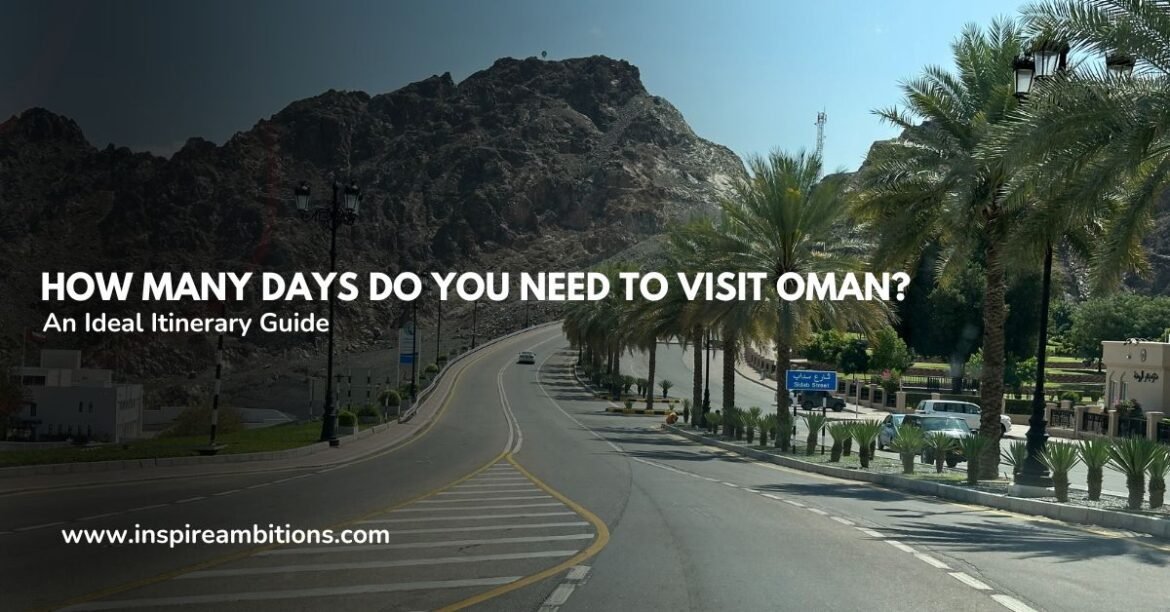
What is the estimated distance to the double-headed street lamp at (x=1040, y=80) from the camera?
16.2 meters

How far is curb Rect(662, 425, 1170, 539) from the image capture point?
14.9 m

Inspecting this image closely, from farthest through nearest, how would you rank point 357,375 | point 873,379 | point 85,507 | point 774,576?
point 873,379
point 357,375
point 85,507
point 774,576

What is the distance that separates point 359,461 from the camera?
81.4 feet

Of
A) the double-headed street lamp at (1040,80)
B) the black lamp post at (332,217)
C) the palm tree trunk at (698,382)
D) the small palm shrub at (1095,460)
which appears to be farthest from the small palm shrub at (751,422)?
the small palm shrub at (1095,460)

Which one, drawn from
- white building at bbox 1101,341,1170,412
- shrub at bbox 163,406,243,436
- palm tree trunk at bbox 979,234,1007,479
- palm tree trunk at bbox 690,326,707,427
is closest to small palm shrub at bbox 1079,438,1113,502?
palm tree trunk at bbox 979,234,1007,479

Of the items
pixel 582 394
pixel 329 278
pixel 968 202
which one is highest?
pixel 968 202

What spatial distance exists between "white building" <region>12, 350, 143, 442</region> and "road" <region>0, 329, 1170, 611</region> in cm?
128

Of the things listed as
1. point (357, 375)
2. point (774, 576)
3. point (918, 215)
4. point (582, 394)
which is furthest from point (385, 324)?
point (774, 576)

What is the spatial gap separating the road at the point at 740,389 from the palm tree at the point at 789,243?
470 centimetres

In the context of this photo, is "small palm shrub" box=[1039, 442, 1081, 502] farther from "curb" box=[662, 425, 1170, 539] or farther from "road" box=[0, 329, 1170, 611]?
"road" box=[0, 329, 1170, 611]

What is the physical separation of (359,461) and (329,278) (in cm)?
493

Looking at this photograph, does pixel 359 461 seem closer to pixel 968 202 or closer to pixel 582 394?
pixel 968 202

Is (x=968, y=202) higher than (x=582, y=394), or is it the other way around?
(x=968, y=202)

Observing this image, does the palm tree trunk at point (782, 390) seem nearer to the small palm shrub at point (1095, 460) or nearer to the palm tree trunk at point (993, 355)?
the palm tree trunk at point (993, 355)
